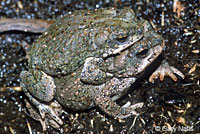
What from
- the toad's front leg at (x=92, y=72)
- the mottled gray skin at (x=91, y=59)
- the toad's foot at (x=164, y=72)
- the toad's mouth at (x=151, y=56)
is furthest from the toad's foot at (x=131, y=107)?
the toad's front leg at (x=92, y=72)

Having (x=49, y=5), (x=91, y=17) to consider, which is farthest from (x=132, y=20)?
(x=49, y=5)

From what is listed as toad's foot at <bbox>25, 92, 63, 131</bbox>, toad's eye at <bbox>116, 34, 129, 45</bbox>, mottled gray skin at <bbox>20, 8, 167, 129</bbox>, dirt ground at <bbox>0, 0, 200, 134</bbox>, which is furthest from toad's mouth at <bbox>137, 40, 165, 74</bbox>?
toad's foot at <bbox>25, 92, 63, 131</bbox>

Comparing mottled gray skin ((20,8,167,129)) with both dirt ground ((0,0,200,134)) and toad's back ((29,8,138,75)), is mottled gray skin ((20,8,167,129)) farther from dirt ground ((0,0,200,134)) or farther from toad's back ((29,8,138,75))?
dirt ground ((0,0,200,134))

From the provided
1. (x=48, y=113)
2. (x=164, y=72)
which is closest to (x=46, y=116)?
(x=48, y=113)

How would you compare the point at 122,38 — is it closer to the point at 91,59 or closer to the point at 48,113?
the point at 91,59

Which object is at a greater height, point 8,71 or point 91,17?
point 91,17

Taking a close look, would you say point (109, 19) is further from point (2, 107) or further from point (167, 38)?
point (2, 107)

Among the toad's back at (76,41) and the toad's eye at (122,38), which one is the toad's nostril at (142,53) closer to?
the toad's eye at (122,38)
